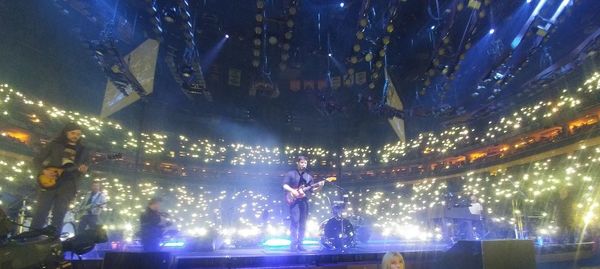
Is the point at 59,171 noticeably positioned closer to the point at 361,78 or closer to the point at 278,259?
the point at 278,259

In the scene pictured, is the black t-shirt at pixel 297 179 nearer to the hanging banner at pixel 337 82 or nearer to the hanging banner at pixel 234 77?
the hanging banner at pixel 337 82

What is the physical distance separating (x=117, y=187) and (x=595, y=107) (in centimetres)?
1817

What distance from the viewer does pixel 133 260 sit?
2652 mm

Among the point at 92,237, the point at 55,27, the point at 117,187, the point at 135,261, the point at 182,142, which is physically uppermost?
the point at 55,27

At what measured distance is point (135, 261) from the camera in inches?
104

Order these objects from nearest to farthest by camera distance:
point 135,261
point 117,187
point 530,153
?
point 135,261, point 117,187, point 530,153

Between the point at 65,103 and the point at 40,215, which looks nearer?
the point at 40,215

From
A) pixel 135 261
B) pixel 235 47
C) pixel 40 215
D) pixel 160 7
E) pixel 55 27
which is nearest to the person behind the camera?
pixel 135 261

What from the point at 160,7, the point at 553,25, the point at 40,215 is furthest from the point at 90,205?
the point at 553,25

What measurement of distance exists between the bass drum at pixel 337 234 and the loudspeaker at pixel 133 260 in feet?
11.2

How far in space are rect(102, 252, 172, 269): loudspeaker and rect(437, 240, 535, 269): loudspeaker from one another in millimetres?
3276

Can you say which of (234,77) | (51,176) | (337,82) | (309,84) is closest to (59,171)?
(51,176)

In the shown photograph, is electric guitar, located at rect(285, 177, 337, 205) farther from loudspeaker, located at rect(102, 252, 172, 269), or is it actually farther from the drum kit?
loudspeaker, located at rect(102, 252, 172, 269)

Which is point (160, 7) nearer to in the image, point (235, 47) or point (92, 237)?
point (235, 47)
